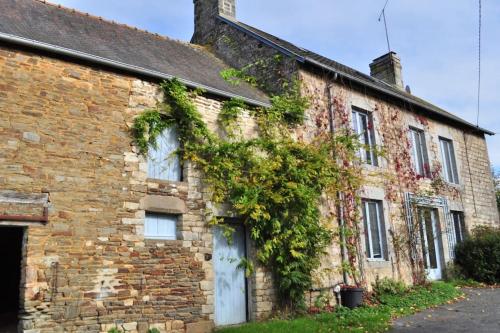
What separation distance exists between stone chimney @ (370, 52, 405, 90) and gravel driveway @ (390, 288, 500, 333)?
9562 mm

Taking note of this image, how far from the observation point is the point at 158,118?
25.6 ft

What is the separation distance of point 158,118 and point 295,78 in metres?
4.04

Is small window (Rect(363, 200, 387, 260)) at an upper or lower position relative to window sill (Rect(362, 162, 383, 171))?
lower

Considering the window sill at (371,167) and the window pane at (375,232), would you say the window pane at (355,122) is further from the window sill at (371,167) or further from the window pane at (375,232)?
the window pane at (375,232)

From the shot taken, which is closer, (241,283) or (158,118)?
(158,118)

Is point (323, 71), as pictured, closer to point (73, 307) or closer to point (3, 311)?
point (73, 307)

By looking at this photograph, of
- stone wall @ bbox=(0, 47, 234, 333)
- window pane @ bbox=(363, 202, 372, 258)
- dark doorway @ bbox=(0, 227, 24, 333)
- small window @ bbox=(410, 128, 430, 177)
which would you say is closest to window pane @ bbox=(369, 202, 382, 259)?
window pane @ bbox=(363, 202, 372, 258)

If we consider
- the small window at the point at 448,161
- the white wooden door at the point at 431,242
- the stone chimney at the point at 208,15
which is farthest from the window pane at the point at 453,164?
the stone chimney at the point at 208,15

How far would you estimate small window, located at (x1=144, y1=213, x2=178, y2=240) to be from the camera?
7.52 meters

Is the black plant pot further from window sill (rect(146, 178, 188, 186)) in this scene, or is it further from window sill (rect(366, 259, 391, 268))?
window sill (rect(146, 178, 188, 186))

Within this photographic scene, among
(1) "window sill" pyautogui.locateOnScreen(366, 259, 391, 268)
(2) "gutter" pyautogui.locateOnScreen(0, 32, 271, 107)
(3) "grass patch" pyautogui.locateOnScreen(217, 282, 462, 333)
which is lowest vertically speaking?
(3) "grass patch" pyautogui.locateOnScreen(217, 282, 462, 333)

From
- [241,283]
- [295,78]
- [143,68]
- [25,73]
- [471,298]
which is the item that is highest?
[295,78]

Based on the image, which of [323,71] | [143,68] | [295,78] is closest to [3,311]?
[143,68]

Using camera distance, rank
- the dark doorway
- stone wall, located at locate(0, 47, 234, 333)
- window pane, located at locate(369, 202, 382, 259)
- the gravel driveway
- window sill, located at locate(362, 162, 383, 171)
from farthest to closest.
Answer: window sill, located at locate(362, 162, 383, 171) → window pane, located at locate(369, 202, 382, 259) → the dark doorway → the gravel driveway → stone wall, located at locate(0, 47, 234, 333)
